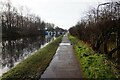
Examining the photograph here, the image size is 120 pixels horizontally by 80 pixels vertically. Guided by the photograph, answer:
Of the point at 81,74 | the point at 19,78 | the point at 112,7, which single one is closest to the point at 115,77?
the point at 81,74

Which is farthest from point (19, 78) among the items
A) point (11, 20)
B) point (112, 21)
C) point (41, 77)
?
point (11, 20)

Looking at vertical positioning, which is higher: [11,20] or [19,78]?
[11,20]

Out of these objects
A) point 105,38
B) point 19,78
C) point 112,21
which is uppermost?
point 112,21

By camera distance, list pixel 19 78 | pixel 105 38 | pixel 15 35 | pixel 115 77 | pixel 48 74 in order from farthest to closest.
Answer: pixel 15 35, pixel 105 38, pixel 48 74, pixel 19 78, pixel 115 77

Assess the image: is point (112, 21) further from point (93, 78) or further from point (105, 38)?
point (93, 78)

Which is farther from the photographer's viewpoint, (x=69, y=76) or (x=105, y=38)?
(x=105, y=38)

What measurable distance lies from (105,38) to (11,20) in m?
55.8

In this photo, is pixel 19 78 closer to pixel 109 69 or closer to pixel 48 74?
pixel 48 74

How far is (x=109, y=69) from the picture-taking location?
1165 centimetres

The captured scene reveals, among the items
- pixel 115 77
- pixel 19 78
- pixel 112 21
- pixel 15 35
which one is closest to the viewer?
pixel 115 77

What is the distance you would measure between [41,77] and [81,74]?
201 cm

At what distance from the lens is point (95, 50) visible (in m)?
20.3

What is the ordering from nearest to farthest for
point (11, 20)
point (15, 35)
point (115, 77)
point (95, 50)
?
point (115, 77) < point (95, 50) < point (15, 35) < point (11, 20)

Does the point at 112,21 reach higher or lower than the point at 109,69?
higher
